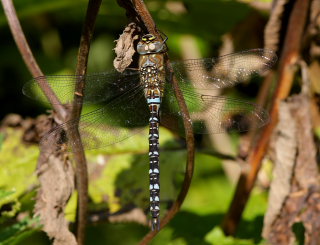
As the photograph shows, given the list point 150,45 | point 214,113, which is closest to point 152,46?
point 150,45

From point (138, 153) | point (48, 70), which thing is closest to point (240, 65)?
point (138, 153)

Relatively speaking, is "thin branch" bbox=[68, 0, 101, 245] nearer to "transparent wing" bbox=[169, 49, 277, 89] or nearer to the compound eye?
the compound eye

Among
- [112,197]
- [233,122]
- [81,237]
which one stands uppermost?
[233,122]

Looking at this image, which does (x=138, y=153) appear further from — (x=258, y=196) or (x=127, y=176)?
(x=258, y=196)

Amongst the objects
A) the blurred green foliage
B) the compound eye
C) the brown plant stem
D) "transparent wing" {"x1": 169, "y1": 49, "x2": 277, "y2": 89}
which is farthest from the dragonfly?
the blurred green foliage

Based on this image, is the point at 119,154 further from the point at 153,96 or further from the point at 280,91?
the point at 280,91

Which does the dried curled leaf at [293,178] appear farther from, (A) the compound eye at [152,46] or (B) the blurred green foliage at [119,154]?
(A) the compound eye at [152,46]
